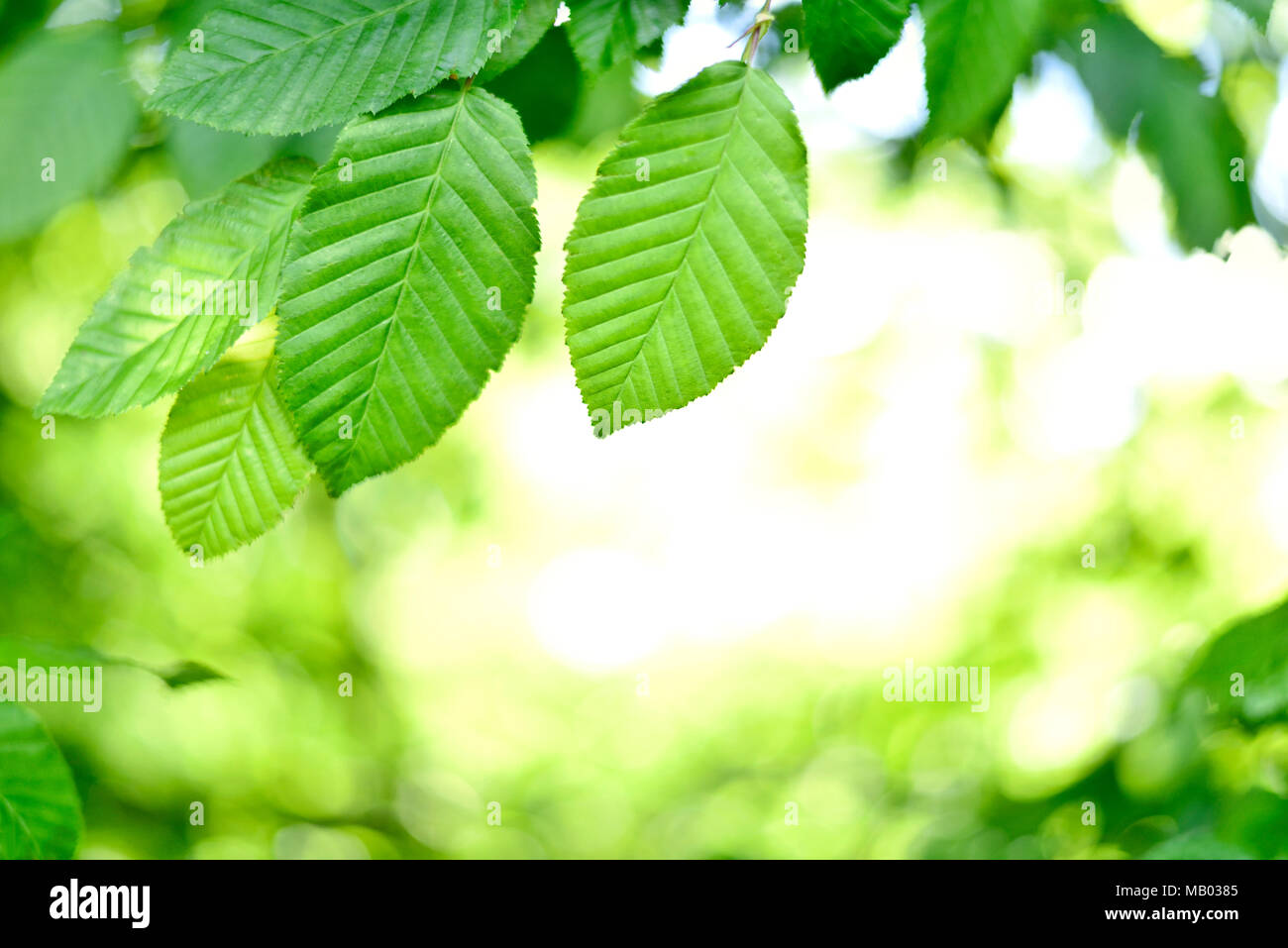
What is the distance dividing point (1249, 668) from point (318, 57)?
66 centimetres

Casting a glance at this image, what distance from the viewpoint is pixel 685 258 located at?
0.27 metres

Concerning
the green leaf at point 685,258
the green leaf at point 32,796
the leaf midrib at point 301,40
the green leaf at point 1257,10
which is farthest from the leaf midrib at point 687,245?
the green leaf at point 1257,10

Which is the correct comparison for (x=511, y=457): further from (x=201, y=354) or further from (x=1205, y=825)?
(x=201, y=354)

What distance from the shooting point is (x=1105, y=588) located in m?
2.48

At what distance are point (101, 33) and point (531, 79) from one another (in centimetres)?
35

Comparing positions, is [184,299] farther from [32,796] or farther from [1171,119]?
[1171,119]

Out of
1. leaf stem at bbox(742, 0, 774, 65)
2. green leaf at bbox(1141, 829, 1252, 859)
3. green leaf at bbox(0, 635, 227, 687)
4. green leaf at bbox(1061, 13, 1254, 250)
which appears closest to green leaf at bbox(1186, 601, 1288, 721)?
green leaf at bbox(1141, 829, 1252, 859)

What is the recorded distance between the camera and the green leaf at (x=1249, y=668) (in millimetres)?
548

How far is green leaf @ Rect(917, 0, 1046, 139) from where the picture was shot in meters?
0.36

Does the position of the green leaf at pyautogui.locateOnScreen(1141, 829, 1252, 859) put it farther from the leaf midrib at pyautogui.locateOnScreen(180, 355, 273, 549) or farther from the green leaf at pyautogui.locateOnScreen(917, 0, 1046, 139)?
the leaf midrib at pyautogui.locateOnScreen(180, 355, 273, 549)

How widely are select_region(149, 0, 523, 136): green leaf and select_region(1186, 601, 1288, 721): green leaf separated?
60 centimetres

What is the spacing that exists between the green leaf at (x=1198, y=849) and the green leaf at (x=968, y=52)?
18.6 inches

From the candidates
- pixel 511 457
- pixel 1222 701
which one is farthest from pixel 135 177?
pixel 511 457

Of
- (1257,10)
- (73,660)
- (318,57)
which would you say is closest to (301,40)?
(318,57)
